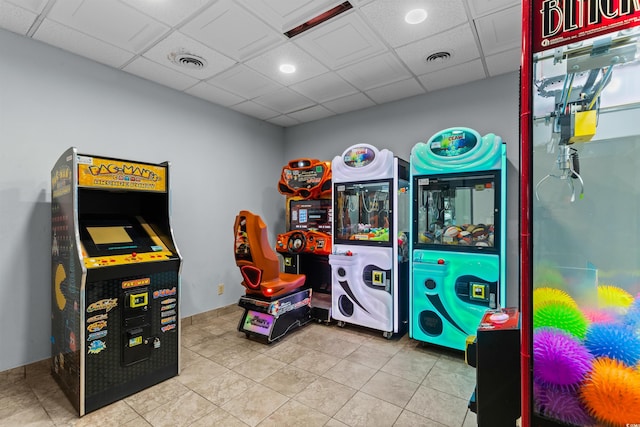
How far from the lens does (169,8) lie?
2.25 meters

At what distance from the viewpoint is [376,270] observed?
3373 mm

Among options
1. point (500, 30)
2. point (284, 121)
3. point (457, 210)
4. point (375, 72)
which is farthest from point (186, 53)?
point (457, 210)

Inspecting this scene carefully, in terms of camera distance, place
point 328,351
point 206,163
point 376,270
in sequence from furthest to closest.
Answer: point 206,163
point 376,270
point 328,351

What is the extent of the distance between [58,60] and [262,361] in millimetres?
3440

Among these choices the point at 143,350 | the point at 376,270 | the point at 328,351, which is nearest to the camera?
the point at 143,350

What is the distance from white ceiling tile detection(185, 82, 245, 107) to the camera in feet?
12.0

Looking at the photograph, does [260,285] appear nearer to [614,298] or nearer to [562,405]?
[562,405]

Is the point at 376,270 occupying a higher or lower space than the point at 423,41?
lower

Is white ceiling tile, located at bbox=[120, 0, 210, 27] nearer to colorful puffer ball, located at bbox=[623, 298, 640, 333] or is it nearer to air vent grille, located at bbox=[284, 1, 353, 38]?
air vent grille, located at bbox=[284, 1, 353, 38]

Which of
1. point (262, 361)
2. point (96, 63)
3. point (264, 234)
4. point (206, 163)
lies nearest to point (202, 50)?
point (96, 63)

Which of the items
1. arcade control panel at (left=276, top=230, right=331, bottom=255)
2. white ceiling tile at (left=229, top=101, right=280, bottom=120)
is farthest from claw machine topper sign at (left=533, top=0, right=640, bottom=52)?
white ceiling tile at (left=229, top=101, right=280, bottom=120)

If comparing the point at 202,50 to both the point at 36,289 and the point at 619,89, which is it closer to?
the point at 36,289

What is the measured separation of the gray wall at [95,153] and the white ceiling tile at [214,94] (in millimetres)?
128

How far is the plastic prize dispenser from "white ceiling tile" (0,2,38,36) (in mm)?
3501
